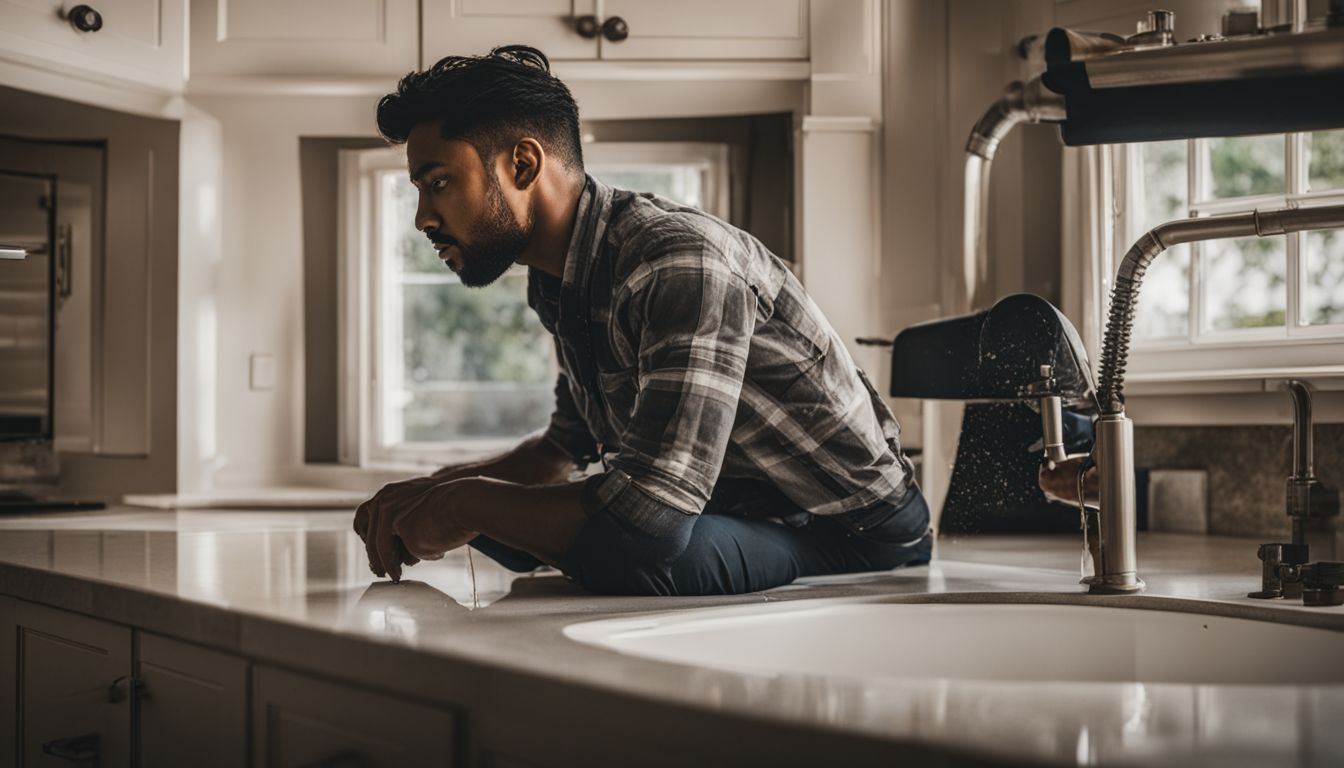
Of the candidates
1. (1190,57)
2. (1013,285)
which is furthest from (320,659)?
(1013,285)

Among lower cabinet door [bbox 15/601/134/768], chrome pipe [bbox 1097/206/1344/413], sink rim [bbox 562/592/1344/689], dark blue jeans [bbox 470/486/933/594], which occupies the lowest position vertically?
lower cabinet door [bbox 15/601/134/768]

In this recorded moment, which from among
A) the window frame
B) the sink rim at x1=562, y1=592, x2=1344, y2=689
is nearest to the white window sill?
the sink rim at x1=562, y1=592, x2=1344, y2=689

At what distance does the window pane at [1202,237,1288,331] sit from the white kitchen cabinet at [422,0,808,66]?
2.46 ft

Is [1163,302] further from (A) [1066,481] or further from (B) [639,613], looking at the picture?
(B) [639,613]

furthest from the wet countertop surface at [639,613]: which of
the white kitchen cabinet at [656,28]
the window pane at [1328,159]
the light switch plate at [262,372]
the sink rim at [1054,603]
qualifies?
the window pane at [1328,159]

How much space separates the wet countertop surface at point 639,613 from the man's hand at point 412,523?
0.10 ft

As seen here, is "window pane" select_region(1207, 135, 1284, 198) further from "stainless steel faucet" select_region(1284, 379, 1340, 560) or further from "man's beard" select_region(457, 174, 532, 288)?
"man's beard" select_region(457, 174, 532, 288)

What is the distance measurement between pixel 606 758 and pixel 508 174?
76cm

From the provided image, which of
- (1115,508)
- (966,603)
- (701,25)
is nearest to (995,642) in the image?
(966,603)

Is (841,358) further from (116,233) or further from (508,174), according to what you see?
(116,233)

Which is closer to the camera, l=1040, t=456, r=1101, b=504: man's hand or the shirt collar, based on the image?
l=1040, t=456, r=1101, b=504: man's hand

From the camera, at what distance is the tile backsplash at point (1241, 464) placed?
1.72m

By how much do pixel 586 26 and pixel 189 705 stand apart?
130 centimetres

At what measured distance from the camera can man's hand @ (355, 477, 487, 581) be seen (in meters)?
1.14
